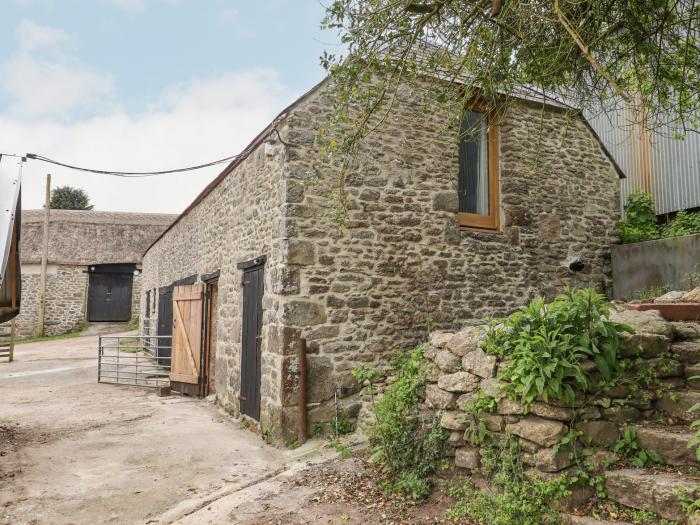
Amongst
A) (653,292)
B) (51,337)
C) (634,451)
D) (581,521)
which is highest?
(653,292)

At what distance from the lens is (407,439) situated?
443 cm

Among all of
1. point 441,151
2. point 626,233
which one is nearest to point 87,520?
point 441,151

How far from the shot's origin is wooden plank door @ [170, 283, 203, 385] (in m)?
9.40

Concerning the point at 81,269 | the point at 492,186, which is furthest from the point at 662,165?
the point at 81,269

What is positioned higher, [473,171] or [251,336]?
[473,171]

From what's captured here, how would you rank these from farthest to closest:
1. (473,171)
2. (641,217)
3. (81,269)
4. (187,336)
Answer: (81,269) < (187,336) < (641,217) < (473,171)

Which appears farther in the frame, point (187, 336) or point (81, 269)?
point (81, 269)

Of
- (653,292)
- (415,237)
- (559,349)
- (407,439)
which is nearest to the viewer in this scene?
(559,349)

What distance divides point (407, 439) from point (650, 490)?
1860 millimetres

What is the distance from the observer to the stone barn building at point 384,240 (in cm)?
607

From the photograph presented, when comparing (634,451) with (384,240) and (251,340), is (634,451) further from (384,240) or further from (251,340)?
(251,340)

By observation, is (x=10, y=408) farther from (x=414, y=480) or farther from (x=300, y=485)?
(x=414, y=480)

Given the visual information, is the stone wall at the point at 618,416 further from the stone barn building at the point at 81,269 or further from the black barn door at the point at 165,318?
the stone barn building at the point at 81,269

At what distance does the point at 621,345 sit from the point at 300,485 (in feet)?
9.38
